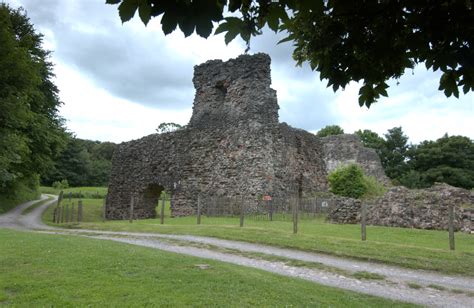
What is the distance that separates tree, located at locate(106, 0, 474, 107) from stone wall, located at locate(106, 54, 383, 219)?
16.5m

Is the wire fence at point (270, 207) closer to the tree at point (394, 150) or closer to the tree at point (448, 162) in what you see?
the tree at point (448, 162)

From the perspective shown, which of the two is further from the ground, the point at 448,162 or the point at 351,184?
the point at 448,162

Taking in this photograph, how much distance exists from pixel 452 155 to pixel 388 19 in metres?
46.4

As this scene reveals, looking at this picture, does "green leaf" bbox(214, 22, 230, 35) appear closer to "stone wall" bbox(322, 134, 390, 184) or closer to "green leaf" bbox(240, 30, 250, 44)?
"green leaf" bbox(240, 30, 250, 44)

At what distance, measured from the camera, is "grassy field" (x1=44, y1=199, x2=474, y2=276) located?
9.38 meters

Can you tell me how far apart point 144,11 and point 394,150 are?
186ft

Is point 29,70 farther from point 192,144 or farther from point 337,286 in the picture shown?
point 337,286

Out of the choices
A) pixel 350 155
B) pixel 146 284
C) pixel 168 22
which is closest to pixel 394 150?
pixel 350 155

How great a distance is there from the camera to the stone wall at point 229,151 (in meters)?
21.2

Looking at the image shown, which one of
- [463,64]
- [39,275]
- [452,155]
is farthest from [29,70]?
[452,155]

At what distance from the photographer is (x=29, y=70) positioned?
16.9m

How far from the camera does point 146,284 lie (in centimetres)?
657

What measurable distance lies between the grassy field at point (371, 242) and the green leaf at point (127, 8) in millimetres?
8552

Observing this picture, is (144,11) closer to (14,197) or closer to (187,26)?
(187,26)
